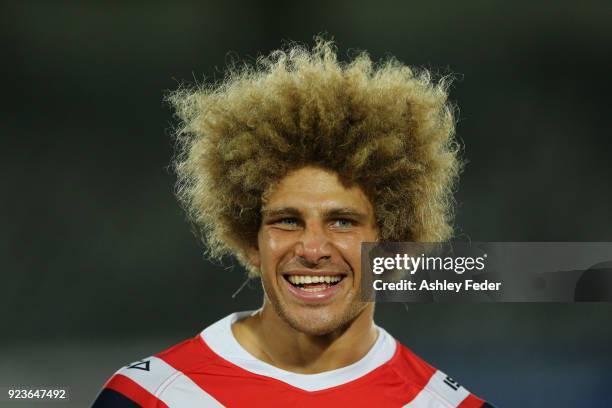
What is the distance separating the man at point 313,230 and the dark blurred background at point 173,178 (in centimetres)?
148

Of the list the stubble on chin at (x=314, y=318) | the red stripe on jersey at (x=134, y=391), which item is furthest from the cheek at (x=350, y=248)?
the red stripe on jersey at (x=134, y=391)

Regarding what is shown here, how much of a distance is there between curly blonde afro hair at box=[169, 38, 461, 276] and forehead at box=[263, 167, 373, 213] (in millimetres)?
25

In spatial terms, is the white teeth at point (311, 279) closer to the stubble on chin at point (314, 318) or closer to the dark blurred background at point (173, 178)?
the stubble on chin at point (314, 318)

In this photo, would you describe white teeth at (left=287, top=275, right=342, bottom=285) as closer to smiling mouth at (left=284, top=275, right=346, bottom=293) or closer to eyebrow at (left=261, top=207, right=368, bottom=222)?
smiling mouth at (left=284, top=275, right=346, bottom=293)

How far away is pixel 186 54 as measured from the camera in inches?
165

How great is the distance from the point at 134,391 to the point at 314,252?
0.67m

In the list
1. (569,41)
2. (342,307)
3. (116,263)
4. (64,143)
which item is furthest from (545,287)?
(64,143)

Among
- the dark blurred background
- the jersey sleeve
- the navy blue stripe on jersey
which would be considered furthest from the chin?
the dark blurred background

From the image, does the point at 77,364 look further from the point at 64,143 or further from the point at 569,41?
the point at 569,41

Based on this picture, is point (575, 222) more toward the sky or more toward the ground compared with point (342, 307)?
more toward the sky

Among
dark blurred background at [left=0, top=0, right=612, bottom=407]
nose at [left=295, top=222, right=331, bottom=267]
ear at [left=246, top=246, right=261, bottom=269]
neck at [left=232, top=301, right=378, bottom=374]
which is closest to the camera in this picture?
nose at [left=295, top=222, right=331, bottom=267]

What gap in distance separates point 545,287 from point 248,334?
1.18 m

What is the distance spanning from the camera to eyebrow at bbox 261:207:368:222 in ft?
7.88

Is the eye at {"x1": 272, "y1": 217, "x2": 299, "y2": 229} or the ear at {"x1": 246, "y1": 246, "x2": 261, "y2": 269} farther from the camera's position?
the ear at {"x1": 246, "y1": 246, "x2": 261, "y2": 269}
